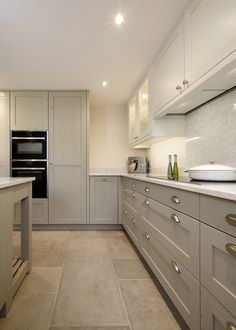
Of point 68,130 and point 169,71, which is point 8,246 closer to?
point 169,71

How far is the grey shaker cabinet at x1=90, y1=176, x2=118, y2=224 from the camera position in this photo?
13.2 feet

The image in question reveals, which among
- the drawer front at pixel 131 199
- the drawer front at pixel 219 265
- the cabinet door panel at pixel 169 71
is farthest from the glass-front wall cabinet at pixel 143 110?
the drawer front at pixel 219 265

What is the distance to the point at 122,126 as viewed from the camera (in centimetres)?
480

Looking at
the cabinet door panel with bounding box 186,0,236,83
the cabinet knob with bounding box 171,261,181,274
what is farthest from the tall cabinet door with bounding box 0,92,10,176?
the cabinet knob with bounding box 171,261,181,274

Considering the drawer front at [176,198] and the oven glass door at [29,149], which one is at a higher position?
the oven glass door at [29,149]

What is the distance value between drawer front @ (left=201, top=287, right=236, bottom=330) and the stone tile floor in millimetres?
494

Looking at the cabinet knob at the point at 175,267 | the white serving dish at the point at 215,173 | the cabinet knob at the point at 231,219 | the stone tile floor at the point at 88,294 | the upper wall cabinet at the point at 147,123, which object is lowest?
the stone tile floor at the point at 88,294

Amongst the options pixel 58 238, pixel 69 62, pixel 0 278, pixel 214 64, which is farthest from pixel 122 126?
pixel 0 278

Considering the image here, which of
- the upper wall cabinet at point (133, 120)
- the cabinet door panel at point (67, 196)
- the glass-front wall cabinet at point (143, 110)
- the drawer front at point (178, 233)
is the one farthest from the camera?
the cabinet door panel at point (67, 196)

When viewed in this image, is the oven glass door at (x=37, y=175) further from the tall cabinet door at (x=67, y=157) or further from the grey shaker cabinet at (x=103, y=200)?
the grey shaker cabinet at (x=103, y=200)

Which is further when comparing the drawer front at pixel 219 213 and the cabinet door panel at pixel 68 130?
the cabinet door panel at pixel 68 130

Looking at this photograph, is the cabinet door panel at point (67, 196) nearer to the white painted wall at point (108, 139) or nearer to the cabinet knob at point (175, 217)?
the white painted wall at point (108, 139)

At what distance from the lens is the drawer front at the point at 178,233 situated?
1.28 metres

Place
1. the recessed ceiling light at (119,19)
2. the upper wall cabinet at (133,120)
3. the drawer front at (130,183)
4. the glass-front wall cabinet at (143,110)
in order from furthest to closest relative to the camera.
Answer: the upper wall cabinet at (133,120) < the glass-front wall cabinet at (143,110) < the drawer front at (130,183) < the recessed ceiling light at (119,19)
